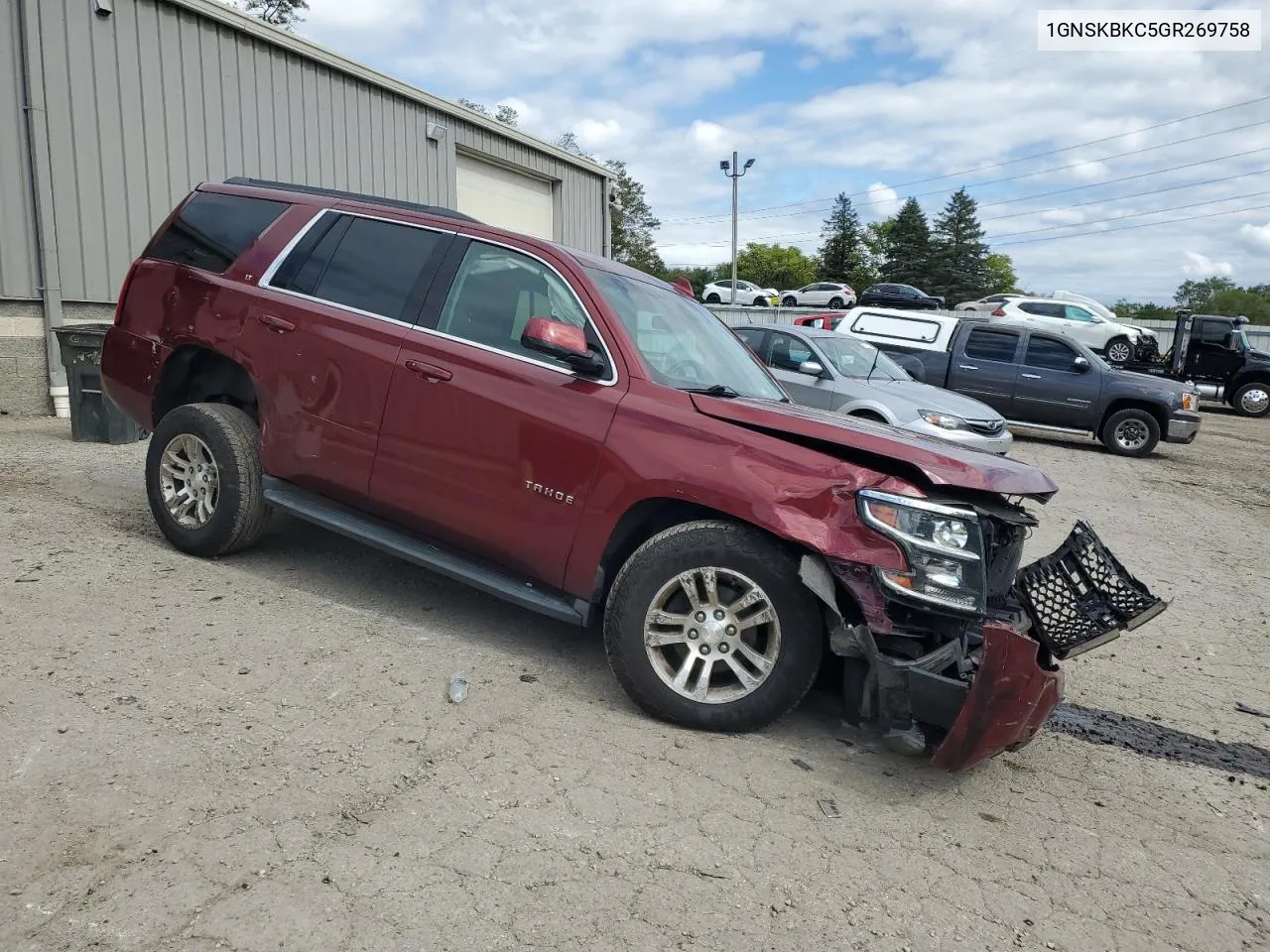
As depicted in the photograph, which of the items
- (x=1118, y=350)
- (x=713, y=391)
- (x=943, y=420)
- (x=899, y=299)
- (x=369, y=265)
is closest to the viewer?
(x=713, y=391)

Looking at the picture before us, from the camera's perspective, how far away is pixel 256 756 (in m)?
3.04

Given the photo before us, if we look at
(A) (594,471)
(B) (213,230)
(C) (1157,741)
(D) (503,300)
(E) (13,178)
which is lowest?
(C) (1157,741)

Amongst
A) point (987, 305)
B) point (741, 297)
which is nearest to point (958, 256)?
point (741, 297)

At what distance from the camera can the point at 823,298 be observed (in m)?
42.7

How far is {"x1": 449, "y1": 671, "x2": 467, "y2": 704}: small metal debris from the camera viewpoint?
11.9 feet

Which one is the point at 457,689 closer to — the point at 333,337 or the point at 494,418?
the point at 494,418

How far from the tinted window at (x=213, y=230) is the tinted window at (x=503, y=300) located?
1419mm

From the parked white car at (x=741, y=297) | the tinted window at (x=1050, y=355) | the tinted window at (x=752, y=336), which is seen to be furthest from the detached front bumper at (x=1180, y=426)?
the parked white car at (x=741, y=297)

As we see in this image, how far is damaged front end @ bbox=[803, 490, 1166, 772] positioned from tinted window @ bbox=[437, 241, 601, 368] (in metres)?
1.57

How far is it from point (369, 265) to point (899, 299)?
1249 inches

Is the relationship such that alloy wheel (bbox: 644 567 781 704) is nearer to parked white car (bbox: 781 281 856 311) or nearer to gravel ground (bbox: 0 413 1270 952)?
gravel ground (bbox: 0 413 1270 952)

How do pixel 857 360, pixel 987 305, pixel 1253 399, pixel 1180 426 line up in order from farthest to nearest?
pixel 987 305 → pixel 1253 399 → pixel 1180 426 → pixel 857 360

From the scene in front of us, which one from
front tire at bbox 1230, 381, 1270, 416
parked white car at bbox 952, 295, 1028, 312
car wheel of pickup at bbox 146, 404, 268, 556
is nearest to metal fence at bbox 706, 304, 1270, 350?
parked white car at bbox 952, 295, 1028, 312

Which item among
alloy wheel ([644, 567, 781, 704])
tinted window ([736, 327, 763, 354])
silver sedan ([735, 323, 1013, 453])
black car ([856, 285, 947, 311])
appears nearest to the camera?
alloy wheel ([644, 567, 781, 704])
